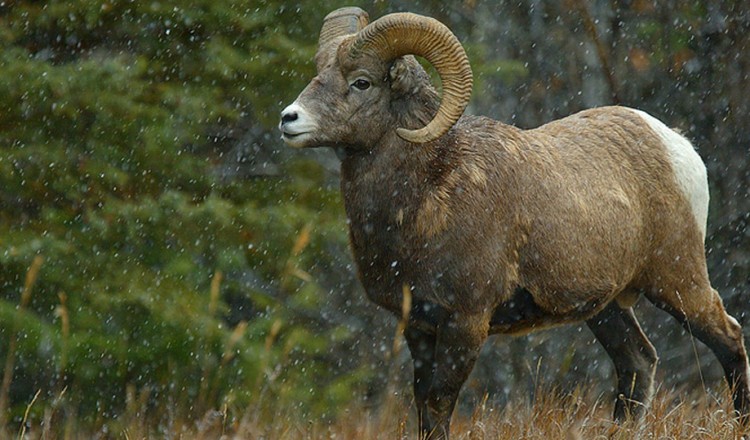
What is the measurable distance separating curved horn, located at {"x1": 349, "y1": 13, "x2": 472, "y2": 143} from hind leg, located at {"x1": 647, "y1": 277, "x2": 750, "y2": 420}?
162 centimetres

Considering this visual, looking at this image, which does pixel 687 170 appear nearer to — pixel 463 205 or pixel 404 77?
pixel 463 205

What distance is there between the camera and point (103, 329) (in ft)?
24.8

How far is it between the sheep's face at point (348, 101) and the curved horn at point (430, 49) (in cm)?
7

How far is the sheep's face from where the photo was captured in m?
4.82

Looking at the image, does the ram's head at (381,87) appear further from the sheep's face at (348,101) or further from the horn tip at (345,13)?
the horn tip at (345,13)

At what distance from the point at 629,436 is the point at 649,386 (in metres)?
1.02

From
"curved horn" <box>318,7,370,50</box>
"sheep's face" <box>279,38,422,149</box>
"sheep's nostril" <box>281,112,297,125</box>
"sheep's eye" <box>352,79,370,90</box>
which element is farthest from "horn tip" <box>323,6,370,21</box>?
"sheep's nostril" <box>281,112,297,125</box>

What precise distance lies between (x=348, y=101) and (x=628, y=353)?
2200 millimetres

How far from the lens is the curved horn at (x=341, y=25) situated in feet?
17.8

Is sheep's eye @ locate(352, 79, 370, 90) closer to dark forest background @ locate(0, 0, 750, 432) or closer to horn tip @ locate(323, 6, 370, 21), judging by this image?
horn tip @ locate(323, 6, 370, 21)

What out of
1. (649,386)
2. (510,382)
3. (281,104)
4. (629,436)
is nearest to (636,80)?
(510,382)

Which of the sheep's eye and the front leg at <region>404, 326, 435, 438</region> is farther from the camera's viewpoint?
the front leg at <region>404, 326, 435, 438</region>

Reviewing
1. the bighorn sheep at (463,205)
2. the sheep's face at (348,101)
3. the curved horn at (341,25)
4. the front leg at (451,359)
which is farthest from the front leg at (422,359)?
the curved horn at (341,25)

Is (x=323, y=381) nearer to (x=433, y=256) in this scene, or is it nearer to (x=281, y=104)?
(x=281, y=104)
